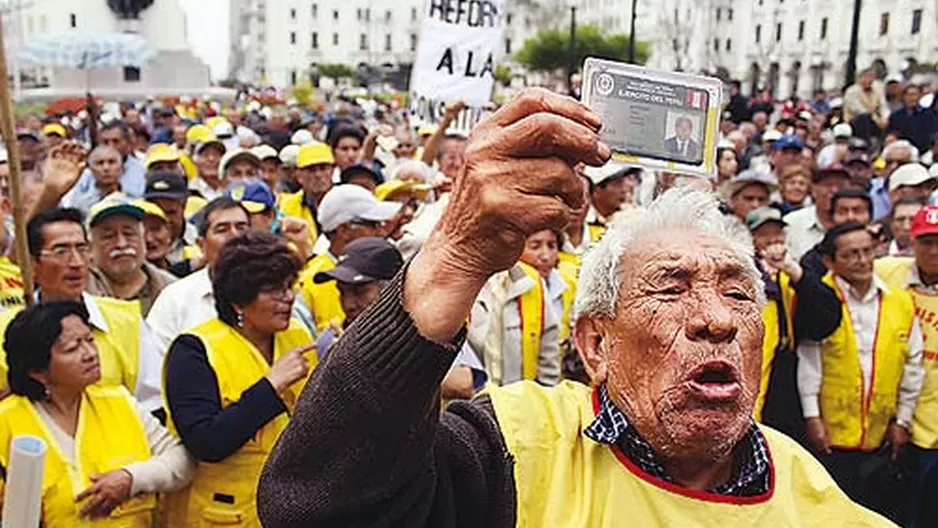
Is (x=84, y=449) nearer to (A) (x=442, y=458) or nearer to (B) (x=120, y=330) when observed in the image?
(B) (x=120, y=330)

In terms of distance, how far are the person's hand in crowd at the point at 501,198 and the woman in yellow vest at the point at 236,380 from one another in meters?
1.97

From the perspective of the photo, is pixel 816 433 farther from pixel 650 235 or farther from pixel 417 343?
pixel 417 343

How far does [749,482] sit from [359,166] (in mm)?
5309

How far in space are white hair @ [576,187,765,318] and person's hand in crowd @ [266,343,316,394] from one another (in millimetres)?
1545

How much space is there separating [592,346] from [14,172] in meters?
2.23

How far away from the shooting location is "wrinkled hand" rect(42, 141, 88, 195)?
198 inches

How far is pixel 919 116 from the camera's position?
13.0 meters

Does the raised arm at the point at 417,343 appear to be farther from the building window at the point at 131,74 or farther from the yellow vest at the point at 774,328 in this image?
the building window at the point at 131,74

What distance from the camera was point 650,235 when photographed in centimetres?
200

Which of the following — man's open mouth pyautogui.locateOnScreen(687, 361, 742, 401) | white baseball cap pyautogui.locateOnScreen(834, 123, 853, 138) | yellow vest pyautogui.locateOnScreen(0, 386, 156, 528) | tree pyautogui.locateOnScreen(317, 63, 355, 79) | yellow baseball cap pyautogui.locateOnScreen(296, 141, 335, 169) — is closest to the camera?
man's open mouth pyautogui.locateOnScreen(687, 361, 742, 401)

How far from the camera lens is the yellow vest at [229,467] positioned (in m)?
3.47

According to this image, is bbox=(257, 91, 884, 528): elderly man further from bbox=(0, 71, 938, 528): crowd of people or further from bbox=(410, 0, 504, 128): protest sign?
bbox=(410, 0, 504, 128): protest sign

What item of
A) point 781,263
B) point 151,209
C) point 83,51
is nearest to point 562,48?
point 83,51

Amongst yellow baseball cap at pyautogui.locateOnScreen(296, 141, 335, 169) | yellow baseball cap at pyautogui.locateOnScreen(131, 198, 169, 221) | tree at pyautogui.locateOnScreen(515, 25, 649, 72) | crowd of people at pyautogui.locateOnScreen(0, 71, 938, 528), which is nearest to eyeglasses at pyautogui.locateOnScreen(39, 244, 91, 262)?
crowd of people at pyautogui.locateOnScreen(0, 71, 938, 528)
